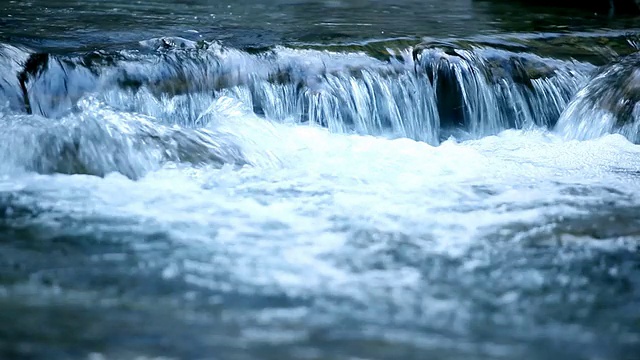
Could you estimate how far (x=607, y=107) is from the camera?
19.6 ft

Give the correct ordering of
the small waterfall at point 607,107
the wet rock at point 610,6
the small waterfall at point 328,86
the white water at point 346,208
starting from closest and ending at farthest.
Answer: the white water at point 346,208 < the small waterfall at point 328,86 < the small waterfall at point 607,107 < the wet rock at point 610,6

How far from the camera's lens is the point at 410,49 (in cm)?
624

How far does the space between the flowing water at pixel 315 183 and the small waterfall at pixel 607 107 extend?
16 mm

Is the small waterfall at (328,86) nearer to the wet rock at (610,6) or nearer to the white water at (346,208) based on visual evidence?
the white water at (346,208)

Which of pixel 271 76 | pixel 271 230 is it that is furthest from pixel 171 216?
pixel 271 76

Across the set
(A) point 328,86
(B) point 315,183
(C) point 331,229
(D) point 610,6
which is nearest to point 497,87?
(A) point 328,86

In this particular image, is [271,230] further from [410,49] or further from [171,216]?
[410,49]

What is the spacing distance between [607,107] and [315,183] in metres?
2.48

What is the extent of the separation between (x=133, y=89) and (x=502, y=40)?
111 inches

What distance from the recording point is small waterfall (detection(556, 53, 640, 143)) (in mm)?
5887

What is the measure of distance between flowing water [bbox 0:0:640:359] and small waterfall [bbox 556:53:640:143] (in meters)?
0.02

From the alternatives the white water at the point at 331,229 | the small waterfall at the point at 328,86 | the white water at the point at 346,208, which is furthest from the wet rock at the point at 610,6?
the white water at the point at 346,208

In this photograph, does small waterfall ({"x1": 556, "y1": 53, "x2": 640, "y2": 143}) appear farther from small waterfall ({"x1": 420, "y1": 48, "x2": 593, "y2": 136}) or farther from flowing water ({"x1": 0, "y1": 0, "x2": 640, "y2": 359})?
small waterfall ({"x1": 420, "y1": 48, "x2": 593, "y2": 136})

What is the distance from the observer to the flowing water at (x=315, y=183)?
283 cm
